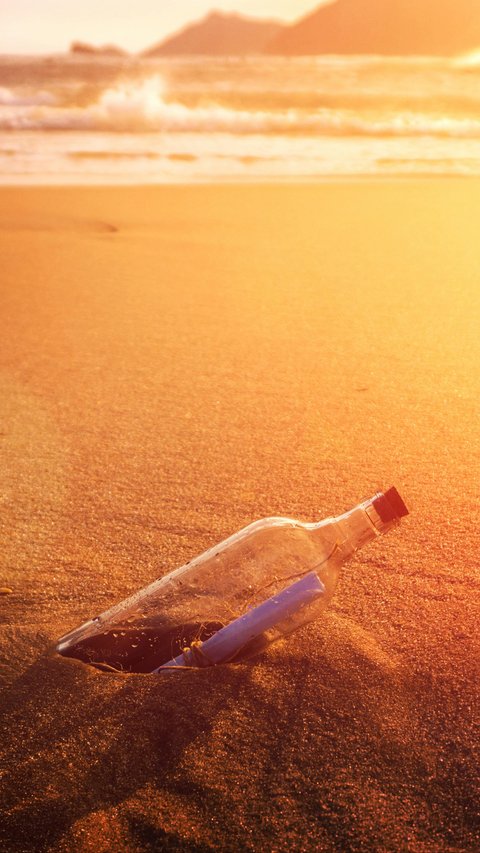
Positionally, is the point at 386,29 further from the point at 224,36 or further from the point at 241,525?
the point at 241,525

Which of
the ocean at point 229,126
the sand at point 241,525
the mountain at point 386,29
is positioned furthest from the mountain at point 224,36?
the sand at point 241,525

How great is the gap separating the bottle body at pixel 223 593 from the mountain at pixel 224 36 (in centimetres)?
6810

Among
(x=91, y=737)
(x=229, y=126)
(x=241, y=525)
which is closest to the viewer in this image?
(x=91, y=737)

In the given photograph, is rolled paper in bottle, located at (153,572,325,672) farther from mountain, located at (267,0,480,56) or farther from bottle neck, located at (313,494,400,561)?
mountain, located at (267,0,480,56)

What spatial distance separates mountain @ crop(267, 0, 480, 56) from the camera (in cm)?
4212

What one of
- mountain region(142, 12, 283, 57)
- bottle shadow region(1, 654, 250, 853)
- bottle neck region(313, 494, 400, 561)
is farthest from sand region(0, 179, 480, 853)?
mountain region(142, 12, 283, 57)

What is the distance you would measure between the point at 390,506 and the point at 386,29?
5961 centimetres

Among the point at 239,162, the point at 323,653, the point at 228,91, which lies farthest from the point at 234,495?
the point at 228,91

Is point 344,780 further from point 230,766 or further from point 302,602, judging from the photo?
point 302,602

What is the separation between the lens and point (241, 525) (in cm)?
169

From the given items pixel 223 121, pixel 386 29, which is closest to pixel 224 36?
pixel 386 29

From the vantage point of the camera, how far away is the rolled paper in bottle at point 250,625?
47.5 inches

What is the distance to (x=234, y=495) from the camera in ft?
5.98

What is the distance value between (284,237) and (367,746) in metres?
3.64
